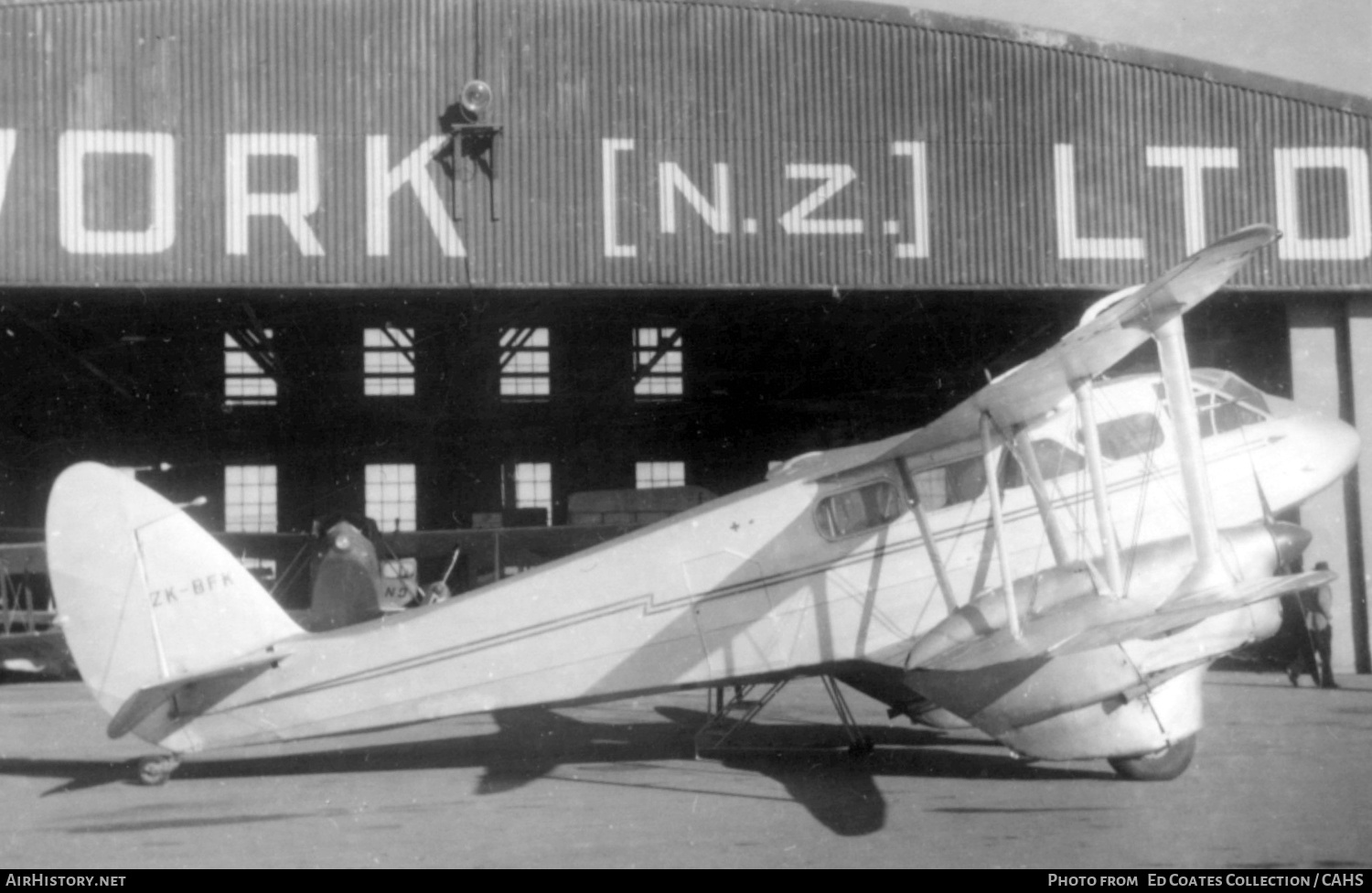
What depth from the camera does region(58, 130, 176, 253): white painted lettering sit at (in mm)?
16844

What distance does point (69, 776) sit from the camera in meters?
11.5

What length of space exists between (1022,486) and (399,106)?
10.2 metres

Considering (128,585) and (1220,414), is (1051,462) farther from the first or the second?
(128,585)

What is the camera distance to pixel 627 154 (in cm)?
1753

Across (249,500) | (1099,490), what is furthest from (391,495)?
(1099,490)

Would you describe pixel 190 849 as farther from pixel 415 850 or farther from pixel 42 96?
pixel 42 96

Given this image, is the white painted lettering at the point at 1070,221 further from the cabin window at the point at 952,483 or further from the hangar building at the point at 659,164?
the cabin window at the point at 952,483

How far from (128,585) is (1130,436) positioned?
306 inches

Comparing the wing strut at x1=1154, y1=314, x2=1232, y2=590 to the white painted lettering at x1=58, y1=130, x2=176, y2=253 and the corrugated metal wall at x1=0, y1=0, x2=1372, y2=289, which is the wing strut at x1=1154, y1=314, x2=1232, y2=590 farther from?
the white painted lettering at x1=58, y1=130, x2=176, y2=253

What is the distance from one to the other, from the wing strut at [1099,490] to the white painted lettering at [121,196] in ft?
39.6

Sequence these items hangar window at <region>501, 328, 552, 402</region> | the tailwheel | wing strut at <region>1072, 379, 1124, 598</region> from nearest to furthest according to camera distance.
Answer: wing strut at <region>1072, 379, 1124, 598</region> → the tailwheel → hangar window at <region>501, 328, 552, 402</region>

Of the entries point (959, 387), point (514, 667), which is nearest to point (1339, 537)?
point (959, 387)

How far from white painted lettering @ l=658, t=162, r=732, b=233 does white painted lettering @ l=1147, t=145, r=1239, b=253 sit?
5.80 m

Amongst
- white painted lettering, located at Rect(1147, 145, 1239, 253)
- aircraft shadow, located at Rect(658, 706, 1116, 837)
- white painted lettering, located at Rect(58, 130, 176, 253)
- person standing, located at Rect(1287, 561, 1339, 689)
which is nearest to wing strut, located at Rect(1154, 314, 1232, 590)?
aircraft shadow, located at Rect(658, 706, 1116, 837)
